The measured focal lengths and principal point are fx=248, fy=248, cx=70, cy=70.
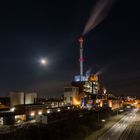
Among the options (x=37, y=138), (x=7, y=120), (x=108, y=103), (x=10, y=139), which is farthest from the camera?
(x=108, y=103)

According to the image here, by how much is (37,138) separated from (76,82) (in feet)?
458

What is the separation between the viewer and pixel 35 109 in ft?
230

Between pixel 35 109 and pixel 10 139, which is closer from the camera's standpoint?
pixel 10 139

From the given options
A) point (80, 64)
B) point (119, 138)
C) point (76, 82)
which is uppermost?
point (80, 64)

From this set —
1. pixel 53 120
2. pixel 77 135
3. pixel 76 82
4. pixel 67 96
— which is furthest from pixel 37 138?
pixel 76 82

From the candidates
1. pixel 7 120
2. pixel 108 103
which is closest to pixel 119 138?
pixel 7 120

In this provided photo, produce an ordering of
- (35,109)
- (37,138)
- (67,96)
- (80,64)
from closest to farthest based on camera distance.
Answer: (37,138), (35,109), (67,96), (80,64)

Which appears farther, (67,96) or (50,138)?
(67,96)

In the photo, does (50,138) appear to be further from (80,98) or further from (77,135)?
(80,98)

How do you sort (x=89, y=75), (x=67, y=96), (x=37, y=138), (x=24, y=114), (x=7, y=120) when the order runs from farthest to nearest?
(x=89, y=75)
(x=67, y=96)
(x=24, y=114)
(x=7, y=120)
(x=37, y=138)

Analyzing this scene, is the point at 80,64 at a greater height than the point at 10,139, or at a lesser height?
greater

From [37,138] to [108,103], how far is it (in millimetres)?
125661

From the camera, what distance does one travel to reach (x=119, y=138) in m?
44.0

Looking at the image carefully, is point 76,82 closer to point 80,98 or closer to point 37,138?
point 80,98
